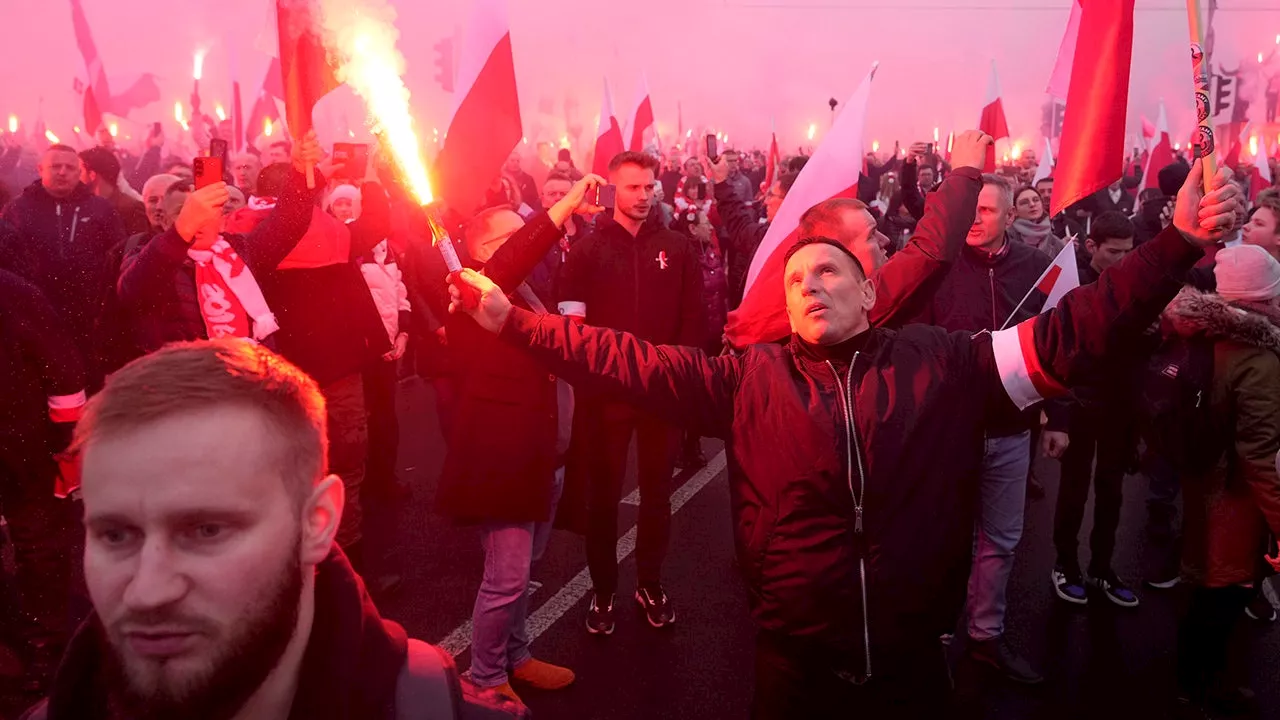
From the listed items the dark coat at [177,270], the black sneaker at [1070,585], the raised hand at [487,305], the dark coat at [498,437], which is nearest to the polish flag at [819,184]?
the dark coat at [498,437]

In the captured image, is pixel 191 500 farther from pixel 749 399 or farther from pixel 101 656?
pixel 749 399

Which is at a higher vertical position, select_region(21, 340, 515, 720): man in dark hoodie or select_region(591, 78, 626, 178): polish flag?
select_region(591, 78, 626, 178): polish flag

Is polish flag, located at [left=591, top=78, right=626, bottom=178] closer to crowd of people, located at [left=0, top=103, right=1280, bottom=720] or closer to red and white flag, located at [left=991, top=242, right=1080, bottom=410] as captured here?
crowd of people, located at [left=0, top=103, right=1280, bottom=720]

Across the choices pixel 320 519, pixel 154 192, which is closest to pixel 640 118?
pixel 154 192

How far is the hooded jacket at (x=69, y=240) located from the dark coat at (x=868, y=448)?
5057mm

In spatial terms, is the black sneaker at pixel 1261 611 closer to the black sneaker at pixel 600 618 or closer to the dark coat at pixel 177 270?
the black sneaker at pixel 600 618

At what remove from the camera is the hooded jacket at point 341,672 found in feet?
4.26

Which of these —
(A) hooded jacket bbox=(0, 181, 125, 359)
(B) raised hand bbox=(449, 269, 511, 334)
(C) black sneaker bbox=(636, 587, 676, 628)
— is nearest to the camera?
(B) raised hand bbox=(449, 269, 511, 334)

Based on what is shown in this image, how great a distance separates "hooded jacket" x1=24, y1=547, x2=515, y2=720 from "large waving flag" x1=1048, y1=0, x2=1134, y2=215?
2.67 m

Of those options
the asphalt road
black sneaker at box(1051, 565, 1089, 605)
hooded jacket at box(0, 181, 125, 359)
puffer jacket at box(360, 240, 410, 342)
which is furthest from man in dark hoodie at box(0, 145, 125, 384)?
black sneaker at box(1051, 565, 1089, 605)

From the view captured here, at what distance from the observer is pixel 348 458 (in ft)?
14.1

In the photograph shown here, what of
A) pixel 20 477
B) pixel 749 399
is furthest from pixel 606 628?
pixel 20 477

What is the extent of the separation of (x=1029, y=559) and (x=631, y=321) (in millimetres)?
3039

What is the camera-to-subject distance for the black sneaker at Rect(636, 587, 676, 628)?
4.42m
